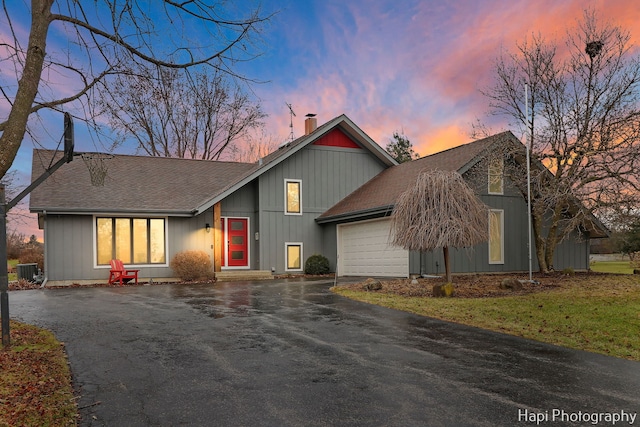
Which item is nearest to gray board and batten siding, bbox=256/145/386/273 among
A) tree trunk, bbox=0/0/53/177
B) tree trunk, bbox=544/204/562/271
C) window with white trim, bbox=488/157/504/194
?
window with white trim, bbox=488/157/504/194

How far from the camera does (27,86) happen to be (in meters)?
5.64

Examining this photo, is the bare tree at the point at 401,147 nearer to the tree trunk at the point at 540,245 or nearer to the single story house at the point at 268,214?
the single story house at the point at 268,214

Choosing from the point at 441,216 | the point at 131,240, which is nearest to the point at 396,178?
the point at 441,216

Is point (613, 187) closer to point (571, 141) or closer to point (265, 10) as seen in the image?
point (571, 141)

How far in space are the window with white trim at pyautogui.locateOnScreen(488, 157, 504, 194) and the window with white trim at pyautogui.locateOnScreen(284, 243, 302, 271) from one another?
8.42 m

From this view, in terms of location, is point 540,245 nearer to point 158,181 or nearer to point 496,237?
point 496,237

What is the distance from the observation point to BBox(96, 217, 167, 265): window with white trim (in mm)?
18625

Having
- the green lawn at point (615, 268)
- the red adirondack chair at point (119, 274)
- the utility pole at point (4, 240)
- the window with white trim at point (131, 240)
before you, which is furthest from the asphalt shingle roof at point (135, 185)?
the green lawn at point (615, 268)

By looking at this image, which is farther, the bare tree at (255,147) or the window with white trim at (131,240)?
the bare tree at (255,147)

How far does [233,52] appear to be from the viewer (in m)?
6.56

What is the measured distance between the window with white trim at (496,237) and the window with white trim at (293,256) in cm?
804

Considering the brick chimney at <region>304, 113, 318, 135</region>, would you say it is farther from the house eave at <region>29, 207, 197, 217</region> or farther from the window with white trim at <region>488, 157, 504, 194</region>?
the window with white trim at <region>488, 157, 504, 194</region>

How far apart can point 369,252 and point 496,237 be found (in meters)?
4.86

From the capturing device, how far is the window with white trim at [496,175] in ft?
58.0
